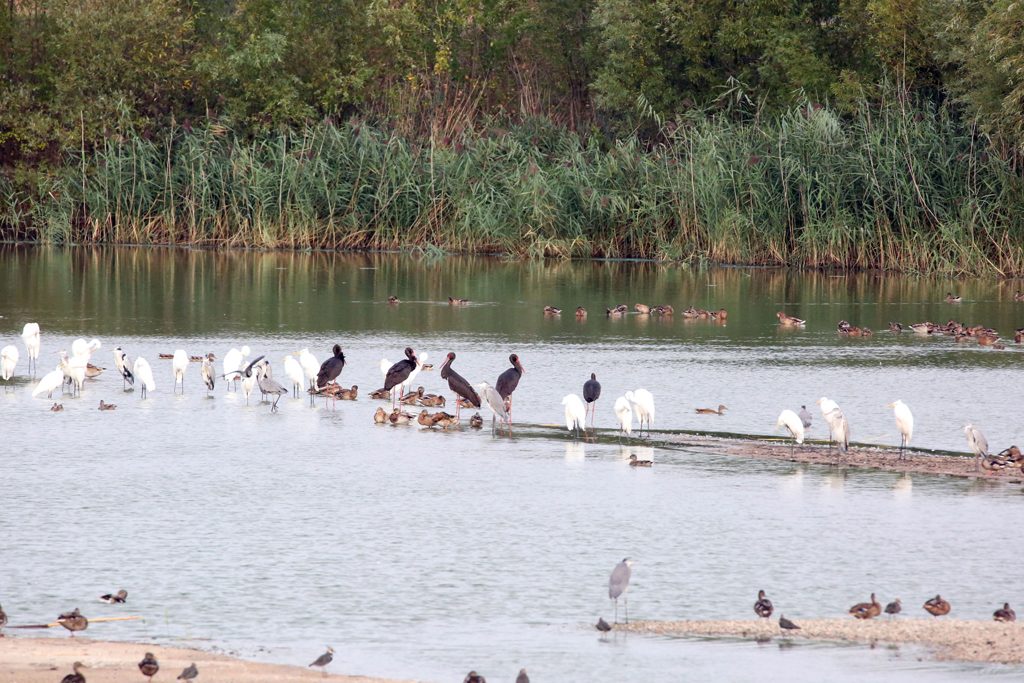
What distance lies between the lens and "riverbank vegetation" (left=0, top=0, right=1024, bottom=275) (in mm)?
33250

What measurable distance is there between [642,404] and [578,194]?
2136 centimetres

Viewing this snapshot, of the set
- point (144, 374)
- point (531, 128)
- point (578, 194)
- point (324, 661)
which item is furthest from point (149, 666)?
point (531, 128)

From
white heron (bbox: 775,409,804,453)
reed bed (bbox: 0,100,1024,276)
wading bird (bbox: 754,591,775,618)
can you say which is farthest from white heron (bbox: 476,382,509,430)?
reed bed (bbox: 0,100,1024,276)

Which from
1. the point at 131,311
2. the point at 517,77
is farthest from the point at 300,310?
the point at 517,77

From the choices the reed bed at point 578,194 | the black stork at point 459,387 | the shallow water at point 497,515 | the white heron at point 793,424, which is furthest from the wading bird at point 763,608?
the reed bed at point 578,194

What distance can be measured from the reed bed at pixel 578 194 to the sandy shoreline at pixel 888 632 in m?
23.6

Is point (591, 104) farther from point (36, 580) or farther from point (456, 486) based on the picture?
point (36, 580)

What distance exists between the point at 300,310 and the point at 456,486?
13.6m

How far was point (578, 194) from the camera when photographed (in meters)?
36.1

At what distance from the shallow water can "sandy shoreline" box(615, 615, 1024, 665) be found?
0.17m

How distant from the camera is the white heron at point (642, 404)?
49.5 ft

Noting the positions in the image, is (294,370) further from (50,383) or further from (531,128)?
(531,128)

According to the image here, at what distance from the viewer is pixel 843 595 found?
32.2ft

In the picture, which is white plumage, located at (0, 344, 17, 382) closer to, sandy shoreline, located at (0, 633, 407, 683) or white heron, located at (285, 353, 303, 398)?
white heron, located at (285, 353, 303, 398)
